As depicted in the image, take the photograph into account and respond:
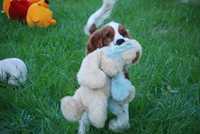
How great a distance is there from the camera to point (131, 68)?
3.29 m

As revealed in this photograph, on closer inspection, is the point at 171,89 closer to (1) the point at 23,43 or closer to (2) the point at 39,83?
(2) the point at 39,83

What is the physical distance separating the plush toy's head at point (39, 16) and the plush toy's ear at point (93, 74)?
2107 millimetres

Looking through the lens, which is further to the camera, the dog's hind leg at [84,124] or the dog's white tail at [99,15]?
the dog's white tail at [99,15]

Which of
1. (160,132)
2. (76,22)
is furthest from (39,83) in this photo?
(76,22)

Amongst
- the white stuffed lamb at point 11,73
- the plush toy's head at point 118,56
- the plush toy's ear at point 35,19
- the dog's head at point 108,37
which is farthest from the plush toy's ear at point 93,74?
the plush toy's ear at point 35,19

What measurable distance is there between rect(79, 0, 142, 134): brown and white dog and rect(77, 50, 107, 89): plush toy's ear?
0.49ft

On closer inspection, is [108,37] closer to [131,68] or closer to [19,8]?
[131,68]

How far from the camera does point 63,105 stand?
2.25 metres

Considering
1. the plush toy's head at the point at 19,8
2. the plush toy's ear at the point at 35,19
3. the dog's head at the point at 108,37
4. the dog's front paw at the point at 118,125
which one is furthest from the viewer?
the plush toy's head at the point at 19,8

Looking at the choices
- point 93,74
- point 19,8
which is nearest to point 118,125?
point 93,74

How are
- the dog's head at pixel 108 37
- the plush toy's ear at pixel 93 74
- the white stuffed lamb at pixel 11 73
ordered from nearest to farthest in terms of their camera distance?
the plush toy's ear at pixel 93 74 → the dog's head at pixel 108 37 → the white stuffed lamb at pixel 11 73

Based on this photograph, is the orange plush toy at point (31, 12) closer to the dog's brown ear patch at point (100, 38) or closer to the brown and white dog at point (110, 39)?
the brown and white dog at point (110, 39)

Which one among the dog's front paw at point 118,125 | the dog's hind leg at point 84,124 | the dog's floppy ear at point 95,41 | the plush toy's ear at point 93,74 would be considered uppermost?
the dog's floppy ear at point 95,41

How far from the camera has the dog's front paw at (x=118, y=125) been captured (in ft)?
7.91
